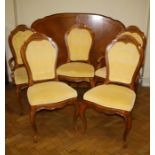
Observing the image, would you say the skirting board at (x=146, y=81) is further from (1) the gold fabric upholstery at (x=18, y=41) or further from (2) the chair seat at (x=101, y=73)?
(1) the gold fabric upholstery at (x=18, y=41)

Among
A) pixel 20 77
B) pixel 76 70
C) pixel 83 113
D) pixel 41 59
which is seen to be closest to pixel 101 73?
pixel 76 70

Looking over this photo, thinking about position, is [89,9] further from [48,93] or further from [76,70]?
[48,93]

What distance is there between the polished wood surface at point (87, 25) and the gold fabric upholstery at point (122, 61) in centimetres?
82

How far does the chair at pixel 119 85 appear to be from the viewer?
2516 millimetres

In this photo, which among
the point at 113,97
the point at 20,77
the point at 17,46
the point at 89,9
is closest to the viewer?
the point at 113,97

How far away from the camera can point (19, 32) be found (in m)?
3.37

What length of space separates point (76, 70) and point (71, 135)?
0.82 meters

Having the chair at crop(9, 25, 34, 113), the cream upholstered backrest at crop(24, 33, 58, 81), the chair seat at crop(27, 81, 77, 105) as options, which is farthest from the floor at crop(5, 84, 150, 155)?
the cream upholstered backrest at crop(24, 33, 58, 81)

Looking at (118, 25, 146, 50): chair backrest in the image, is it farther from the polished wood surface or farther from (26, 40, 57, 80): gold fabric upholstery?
(26, 40, 57, 80): gold fabric upholstery

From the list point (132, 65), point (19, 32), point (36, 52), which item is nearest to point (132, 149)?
point (132, 65)

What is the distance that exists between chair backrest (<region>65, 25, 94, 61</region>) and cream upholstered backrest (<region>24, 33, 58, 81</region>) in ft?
1.78

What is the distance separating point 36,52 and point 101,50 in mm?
1153

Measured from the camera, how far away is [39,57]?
113 inches

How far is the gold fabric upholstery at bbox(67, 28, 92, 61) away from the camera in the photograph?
11.1ft
